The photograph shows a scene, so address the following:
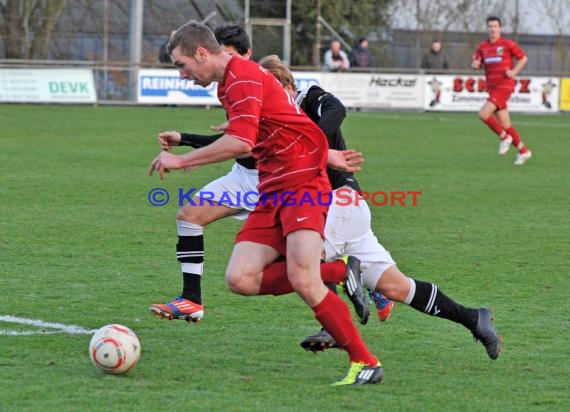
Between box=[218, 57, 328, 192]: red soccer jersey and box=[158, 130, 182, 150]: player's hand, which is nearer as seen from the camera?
box=[218, 57, 328, 192]: red soccer jersey

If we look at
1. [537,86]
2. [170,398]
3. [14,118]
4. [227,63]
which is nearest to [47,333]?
[170,398]

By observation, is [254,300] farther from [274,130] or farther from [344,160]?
[274,130]

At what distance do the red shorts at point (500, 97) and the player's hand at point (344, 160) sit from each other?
1243 centimetres

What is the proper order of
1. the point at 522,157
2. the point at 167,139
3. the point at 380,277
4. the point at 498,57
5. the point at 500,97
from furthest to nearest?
the point at 498,57, the point at 500,97, the point at 522,157, the point at 167,139, the point at 380,277

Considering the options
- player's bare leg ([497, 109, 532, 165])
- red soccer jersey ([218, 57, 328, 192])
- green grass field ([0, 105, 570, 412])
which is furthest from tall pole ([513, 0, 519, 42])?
red soccer jersey ([218, 57, 328, 192])

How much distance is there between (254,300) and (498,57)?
1204cm

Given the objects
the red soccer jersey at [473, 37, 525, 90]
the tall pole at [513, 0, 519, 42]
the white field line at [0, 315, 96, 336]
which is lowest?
the white field line at [0, 315, 96, 336]

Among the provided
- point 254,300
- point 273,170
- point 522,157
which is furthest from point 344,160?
point 522,157

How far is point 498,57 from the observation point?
721 inches

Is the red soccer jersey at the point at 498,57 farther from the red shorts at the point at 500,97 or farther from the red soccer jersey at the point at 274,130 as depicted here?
the red soccer jersey at the point at 274,130

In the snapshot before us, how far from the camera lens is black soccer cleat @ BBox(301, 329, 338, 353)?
5559mm

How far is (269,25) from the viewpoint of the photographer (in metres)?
32.4

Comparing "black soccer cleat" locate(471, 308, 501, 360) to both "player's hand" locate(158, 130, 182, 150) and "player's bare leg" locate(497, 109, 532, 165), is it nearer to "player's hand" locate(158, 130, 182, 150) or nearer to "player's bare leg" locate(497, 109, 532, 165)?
"player's hand" locate(158, 130, 182, 150)

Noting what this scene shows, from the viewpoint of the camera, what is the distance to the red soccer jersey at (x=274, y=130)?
16.9 ft
